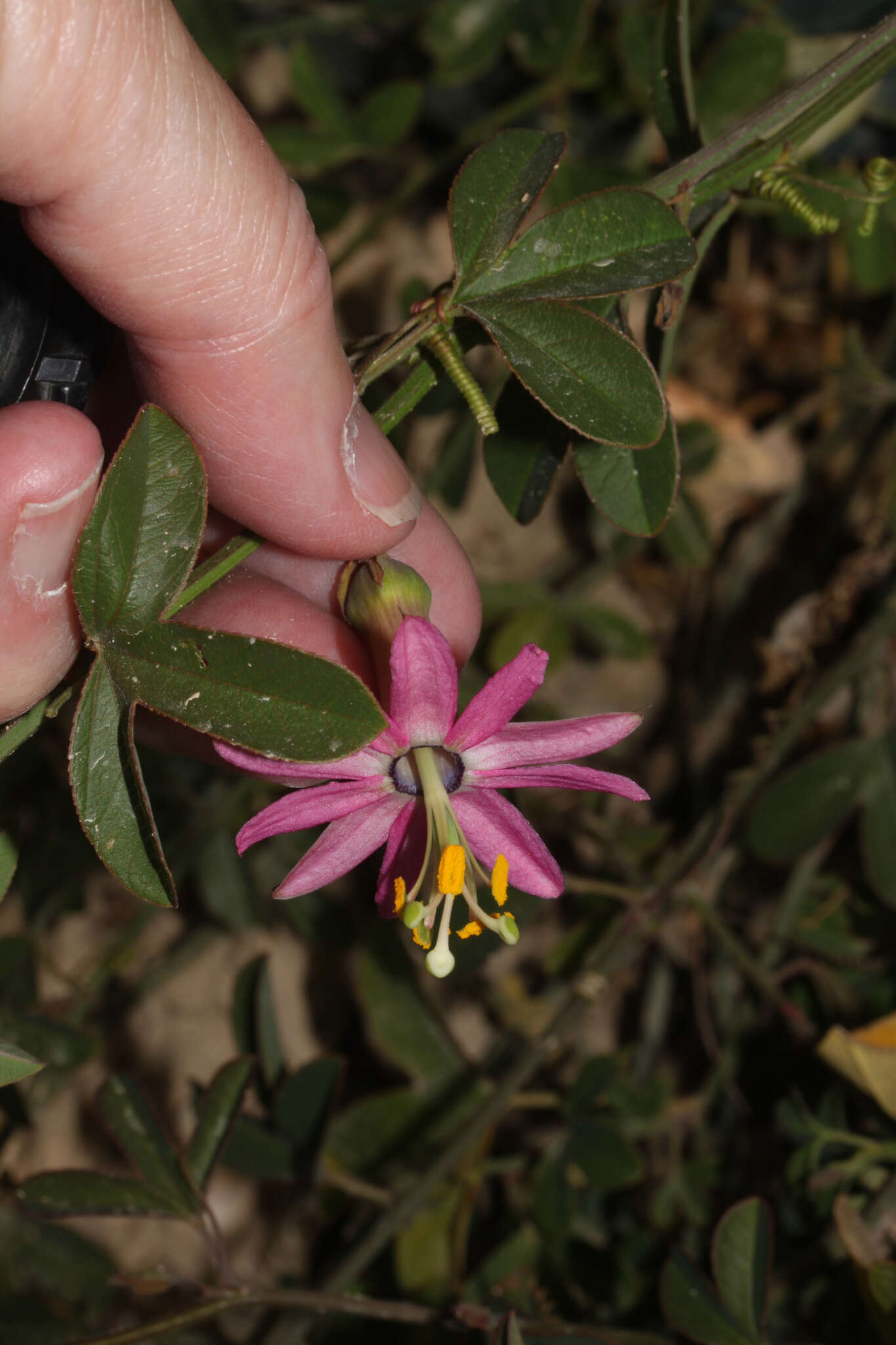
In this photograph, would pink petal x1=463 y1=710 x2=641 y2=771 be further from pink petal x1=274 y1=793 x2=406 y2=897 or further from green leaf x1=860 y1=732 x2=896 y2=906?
green leaf x1=860 y1=732 x2=896 y2=906

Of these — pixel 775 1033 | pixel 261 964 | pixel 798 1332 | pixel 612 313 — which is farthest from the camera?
pixel 775 1033

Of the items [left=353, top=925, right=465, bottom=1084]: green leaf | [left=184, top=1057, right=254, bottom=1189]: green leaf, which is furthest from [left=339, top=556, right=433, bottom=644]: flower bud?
[left=353, top=925, right=465, bottom=1084]: green leaf

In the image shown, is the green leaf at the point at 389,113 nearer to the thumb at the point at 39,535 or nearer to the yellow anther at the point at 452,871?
the thumb at the point at 39,535

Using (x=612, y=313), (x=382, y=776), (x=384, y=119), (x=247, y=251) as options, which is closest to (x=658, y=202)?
(x=612, y=313)

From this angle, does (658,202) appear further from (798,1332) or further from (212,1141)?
(798,1332)

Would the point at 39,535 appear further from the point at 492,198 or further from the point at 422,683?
the point at 492,198
